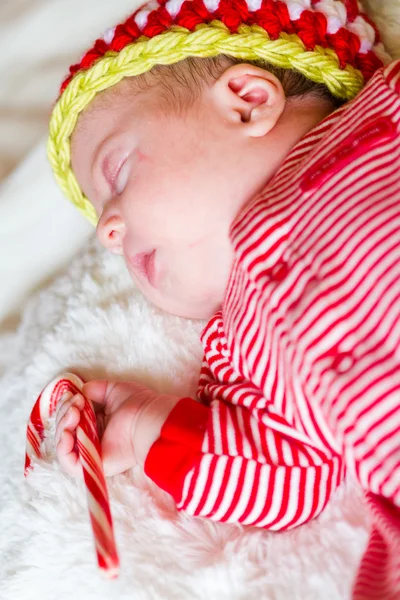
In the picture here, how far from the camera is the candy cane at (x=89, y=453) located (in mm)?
754

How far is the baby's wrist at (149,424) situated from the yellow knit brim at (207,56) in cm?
43

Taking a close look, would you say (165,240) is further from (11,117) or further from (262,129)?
(11,117)

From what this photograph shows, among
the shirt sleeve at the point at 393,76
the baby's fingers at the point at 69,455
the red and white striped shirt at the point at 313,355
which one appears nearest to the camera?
the red and white striped shirt at the point at 313,355

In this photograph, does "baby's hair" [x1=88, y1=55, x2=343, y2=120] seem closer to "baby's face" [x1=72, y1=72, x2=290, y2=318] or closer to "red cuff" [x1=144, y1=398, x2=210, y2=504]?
"baby's face" [x1=72, y1=72, x2=290, y2=318]

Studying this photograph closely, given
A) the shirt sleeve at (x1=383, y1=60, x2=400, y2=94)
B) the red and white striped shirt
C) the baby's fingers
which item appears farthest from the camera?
the baby's fingers

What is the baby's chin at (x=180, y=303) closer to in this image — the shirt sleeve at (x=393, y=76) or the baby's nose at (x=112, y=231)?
the baby's nose at (x=112, y=231)

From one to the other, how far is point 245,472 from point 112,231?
38 centimetres

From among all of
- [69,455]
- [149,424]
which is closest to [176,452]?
[149,424]

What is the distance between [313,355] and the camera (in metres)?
0.79

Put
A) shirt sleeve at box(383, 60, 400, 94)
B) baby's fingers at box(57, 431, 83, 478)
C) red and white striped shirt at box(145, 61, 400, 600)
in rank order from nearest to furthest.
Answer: red and white striped shirt at box(145, 61, 400, 600), shirt sleeve at box(383, 60, 400, 94), baby's fingers at box(57, 431, 83, 478)

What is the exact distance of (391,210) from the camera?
31.0 inches

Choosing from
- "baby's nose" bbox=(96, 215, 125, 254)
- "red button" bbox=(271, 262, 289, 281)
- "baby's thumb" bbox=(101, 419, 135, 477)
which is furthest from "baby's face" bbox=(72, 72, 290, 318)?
"baby's thumb" bbox=(101, 419, 135, 477)

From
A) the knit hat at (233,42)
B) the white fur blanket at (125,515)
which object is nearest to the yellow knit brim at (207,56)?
the knit hat at (233,42)

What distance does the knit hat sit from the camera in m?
0.96
